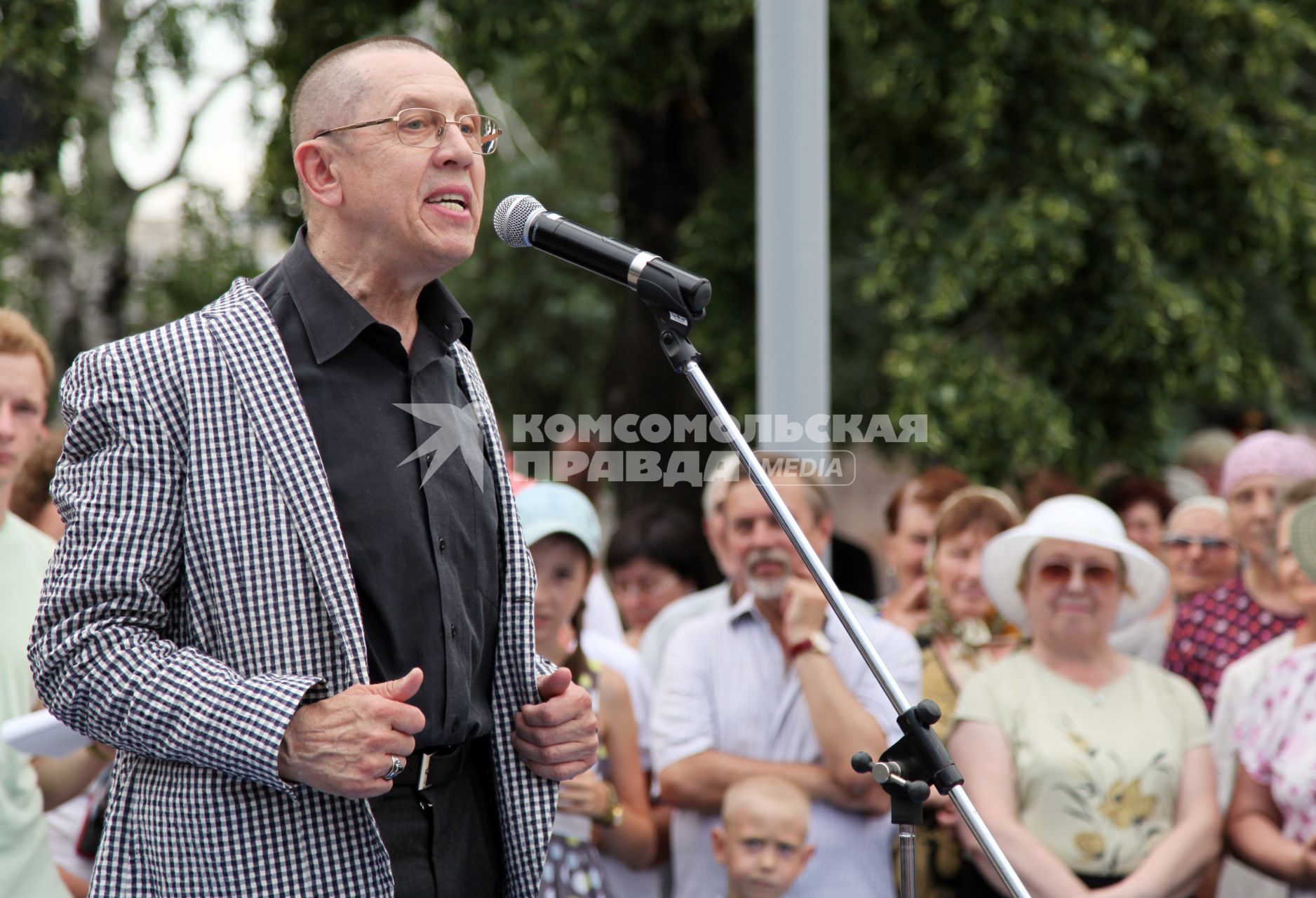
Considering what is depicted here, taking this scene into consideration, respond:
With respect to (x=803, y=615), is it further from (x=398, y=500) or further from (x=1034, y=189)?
(x=1034, y=189)

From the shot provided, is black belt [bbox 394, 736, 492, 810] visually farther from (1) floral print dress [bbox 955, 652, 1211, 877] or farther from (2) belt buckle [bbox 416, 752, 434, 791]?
(1) floral print dress [bbox 955, 652, 1211, 877]

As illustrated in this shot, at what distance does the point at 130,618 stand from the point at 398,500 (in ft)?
1.26

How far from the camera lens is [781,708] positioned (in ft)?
12.6

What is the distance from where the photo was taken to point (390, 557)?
1972 millimetres

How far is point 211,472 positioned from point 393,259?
42 centimetres

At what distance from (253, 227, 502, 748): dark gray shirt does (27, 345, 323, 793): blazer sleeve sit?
0.64ft

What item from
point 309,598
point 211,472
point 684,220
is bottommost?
point 309,598

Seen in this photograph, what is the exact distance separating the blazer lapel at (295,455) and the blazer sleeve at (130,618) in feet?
0.33

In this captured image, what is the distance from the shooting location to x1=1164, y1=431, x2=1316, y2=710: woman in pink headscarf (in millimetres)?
4438

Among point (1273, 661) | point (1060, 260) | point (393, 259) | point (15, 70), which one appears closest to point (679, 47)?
point (1060, 260)

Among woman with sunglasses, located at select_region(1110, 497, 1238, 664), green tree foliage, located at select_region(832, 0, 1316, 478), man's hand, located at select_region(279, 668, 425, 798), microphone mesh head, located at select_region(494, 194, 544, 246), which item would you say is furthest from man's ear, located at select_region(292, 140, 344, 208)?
green tree foliage, located at select_region(832, 0, 1316, 478)

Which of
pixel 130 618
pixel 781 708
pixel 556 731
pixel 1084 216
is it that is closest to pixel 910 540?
pixel 781 708

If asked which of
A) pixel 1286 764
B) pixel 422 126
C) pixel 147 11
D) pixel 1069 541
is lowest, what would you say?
pixel 1286 764

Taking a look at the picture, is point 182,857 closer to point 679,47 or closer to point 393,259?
point 393,259
